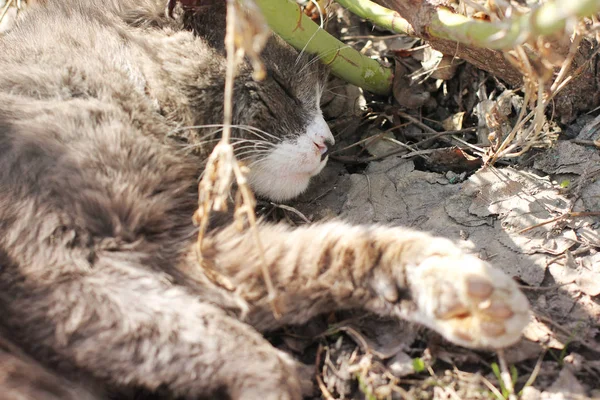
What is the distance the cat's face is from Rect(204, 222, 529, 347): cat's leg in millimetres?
360

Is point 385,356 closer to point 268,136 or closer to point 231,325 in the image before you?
point 231,325

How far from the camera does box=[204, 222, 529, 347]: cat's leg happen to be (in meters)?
1.49

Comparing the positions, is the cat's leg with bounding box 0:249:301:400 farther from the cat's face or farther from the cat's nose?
the cat's nose

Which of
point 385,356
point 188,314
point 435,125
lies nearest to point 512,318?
point 385,356

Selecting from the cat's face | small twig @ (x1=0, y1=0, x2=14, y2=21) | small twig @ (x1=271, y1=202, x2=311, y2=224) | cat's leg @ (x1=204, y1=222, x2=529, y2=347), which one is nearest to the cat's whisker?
the cat's face

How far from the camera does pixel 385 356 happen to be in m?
1.67

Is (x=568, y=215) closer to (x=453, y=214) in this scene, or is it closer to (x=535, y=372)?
(x=453, y=214)

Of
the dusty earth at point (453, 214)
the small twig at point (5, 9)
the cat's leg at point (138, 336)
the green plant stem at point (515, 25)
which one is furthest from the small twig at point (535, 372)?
the small twig at point (5, 9)

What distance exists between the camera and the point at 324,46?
7.89ft

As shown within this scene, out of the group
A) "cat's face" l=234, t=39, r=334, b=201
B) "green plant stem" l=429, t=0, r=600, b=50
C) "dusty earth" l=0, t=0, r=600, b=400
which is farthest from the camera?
"cat's face" l=234, t=39, r=334, b=201

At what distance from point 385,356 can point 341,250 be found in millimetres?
348

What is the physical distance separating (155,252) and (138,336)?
28cm

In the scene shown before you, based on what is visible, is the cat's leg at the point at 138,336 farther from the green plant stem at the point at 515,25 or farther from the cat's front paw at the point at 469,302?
the green plant stem at the point at 515,25

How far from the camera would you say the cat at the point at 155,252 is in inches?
58.9
